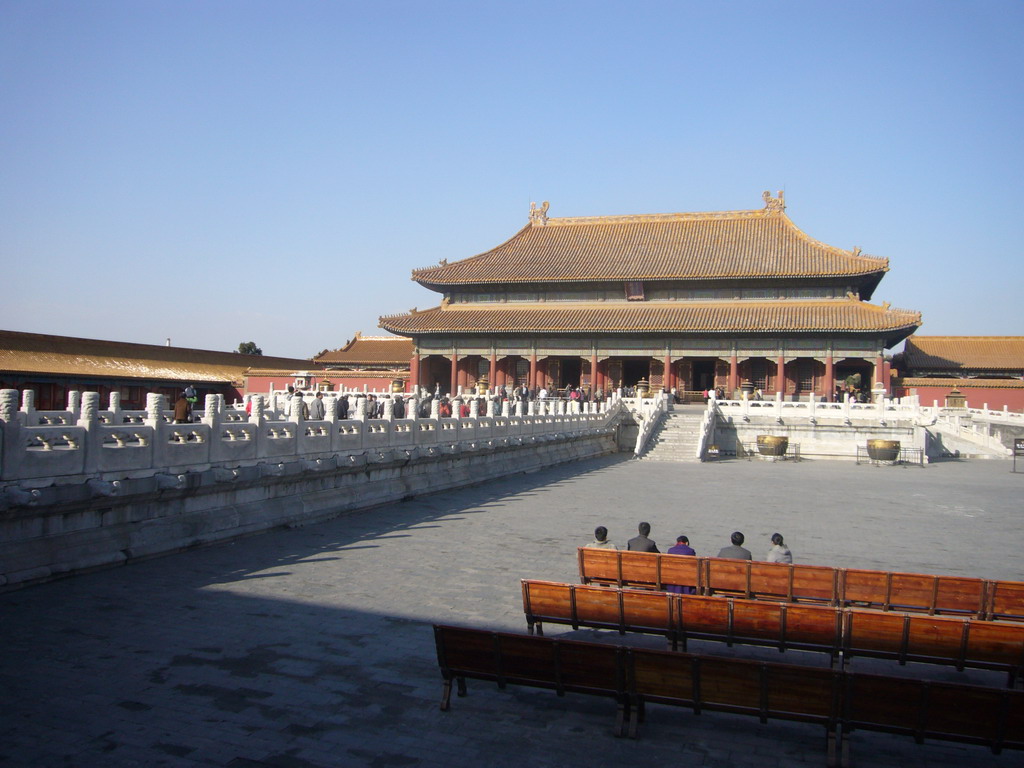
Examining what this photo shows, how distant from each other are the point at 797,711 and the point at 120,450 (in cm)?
705

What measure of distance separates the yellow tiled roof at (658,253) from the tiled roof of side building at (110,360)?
12297 mm

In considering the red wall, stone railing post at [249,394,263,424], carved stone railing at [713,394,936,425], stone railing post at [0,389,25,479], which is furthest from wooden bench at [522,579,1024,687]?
the red wall

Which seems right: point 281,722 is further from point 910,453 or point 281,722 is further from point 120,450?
point 910,453

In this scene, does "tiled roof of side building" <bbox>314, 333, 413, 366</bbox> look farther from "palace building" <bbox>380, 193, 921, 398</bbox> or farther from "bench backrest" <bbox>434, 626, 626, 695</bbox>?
"bench backrest" <bbox>434, 626, 626, 695</bbox>

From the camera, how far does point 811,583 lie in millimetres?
6836

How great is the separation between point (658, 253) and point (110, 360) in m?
25.6

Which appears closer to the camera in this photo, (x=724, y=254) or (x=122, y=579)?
(x=122, y=579)

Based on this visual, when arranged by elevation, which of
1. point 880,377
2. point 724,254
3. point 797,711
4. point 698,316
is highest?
point 724,254

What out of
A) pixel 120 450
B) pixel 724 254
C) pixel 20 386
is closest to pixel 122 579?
pixel 120 450

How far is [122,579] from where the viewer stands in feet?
25.7

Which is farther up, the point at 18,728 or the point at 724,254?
the point at 724,254

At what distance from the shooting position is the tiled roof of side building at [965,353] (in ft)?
130

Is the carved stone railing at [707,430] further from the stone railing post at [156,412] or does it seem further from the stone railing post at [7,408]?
the stone railing post at [7,408]

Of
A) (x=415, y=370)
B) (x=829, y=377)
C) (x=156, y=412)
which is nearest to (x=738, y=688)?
(x=156, y=412)
